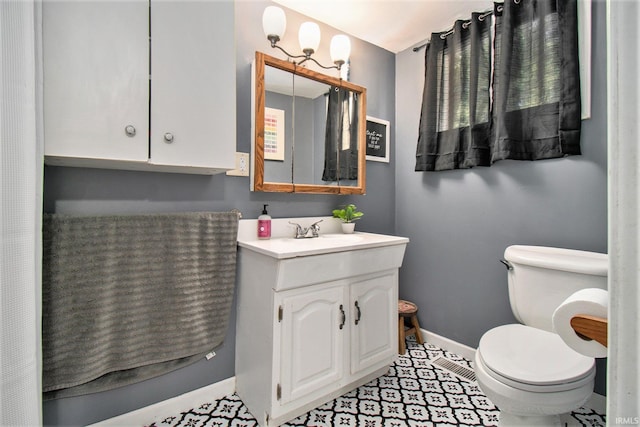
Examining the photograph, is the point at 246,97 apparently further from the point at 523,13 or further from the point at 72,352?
the point at 523,13

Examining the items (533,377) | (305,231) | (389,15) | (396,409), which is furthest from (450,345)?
(389,15)

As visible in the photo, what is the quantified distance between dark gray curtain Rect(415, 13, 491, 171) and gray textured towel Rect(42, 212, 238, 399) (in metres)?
1.48

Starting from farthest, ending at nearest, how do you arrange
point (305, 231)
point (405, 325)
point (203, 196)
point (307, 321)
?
point (405, 325)
point (305, 231)
point (203, 196)
point (307, 321)

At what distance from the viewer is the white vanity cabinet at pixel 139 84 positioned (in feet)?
3.41

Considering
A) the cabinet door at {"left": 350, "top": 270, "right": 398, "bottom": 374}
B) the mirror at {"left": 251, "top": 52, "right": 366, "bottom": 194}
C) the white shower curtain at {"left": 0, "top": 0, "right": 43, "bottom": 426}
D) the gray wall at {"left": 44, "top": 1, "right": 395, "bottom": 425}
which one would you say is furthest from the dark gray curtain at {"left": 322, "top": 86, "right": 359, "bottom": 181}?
the white shower curtain at {"left": 0, "top": 0, "right": 43, "bottom": 426}

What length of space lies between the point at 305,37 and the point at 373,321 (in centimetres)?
172

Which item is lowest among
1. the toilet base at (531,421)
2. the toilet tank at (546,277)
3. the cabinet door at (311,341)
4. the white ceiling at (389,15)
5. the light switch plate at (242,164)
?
the toilet base at (531,421)

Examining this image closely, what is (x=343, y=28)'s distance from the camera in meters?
2.18

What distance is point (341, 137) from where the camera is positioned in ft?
7.03

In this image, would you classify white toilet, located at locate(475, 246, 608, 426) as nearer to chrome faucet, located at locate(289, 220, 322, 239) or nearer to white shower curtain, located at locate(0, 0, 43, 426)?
chrome faucet, located at locate(289, 220, 322, 239)

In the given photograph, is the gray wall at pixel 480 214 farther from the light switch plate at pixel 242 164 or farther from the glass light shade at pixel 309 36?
the light switch plate at pixel 242 164

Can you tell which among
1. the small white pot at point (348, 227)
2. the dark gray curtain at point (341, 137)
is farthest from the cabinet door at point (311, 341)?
the dark gray curtain at point (341, 137)

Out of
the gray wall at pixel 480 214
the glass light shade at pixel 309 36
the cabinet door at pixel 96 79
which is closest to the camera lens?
the cabinet door at pixel 96 79

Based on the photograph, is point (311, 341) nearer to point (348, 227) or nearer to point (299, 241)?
point (299, 241)
